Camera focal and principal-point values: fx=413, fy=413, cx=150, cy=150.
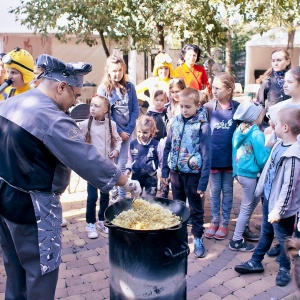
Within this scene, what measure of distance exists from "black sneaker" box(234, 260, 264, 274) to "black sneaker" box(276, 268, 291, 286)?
187 mm

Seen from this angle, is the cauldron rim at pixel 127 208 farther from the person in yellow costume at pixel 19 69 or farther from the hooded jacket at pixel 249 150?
the person in yellow costume at pixel 19 69

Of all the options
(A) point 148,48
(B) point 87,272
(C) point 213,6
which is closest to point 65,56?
(A) point 148,48

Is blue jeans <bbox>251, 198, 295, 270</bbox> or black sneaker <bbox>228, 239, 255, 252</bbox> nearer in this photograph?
blue jeans <bbox>251, 198, 295, 270</bbox>

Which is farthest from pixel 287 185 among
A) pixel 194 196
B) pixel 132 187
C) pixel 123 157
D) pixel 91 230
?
pixel 123 157

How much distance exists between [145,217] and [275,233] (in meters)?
1.29

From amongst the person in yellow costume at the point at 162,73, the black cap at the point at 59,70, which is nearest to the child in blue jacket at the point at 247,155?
the black cap at the point at 59,70

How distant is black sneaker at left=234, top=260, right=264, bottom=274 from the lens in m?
3.79

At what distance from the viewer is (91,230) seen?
4.65 meters

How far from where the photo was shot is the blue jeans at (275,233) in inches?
139

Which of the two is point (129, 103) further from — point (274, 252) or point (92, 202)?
point (274, 252)

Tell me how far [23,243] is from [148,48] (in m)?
8.60

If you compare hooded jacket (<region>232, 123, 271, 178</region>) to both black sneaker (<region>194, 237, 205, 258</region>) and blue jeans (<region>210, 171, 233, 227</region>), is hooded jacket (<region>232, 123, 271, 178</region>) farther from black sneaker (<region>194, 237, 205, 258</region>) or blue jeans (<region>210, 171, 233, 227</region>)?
black sneaker (<region>194, 237, 205, 258</region>)

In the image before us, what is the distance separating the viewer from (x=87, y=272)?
3.86m

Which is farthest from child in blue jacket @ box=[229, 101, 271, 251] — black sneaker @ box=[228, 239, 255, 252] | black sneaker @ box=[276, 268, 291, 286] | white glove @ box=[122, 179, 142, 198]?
white glove @ box=[122, 179, 142, 198]
